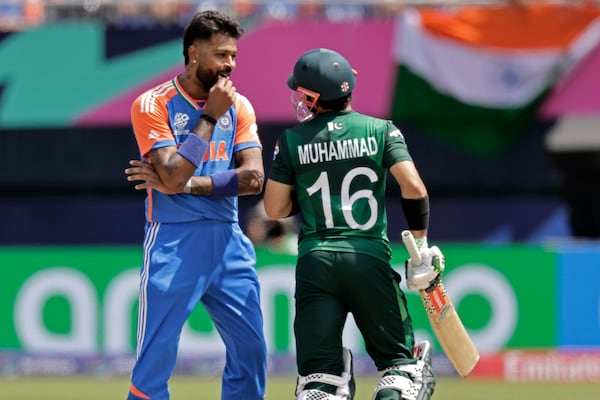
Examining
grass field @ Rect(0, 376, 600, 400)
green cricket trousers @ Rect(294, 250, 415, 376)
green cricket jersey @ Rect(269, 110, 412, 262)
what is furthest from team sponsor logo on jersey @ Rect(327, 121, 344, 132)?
grass field @ Rect(0, 376, 600, 400)

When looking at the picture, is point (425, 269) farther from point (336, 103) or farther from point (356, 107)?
point (356, 107)

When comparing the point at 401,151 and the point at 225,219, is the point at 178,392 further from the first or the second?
the point at 401,151

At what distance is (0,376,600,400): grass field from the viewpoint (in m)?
10.7

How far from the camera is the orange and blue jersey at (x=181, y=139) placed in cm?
672

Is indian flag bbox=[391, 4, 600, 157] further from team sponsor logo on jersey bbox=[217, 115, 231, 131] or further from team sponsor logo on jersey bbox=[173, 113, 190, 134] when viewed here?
team sponsor logo on jersey bbox=[173, 113, 190, 134]

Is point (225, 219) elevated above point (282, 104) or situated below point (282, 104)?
below

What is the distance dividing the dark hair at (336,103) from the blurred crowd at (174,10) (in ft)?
29.2

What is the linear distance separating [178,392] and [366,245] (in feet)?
17.0

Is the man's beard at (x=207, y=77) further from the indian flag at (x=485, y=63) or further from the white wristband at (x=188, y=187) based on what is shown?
the indian flag at (x=485, y=63)

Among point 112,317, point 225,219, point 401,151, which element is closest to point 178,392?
point 112,317

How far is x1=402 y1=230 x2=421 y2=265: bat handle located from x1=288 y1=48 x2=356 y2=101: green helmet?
850mm

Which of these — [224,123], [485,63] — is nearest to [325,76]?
[224,123]

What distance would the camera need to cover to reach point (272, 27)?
15.4 meters

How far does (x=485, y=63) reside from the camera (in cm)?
1495
